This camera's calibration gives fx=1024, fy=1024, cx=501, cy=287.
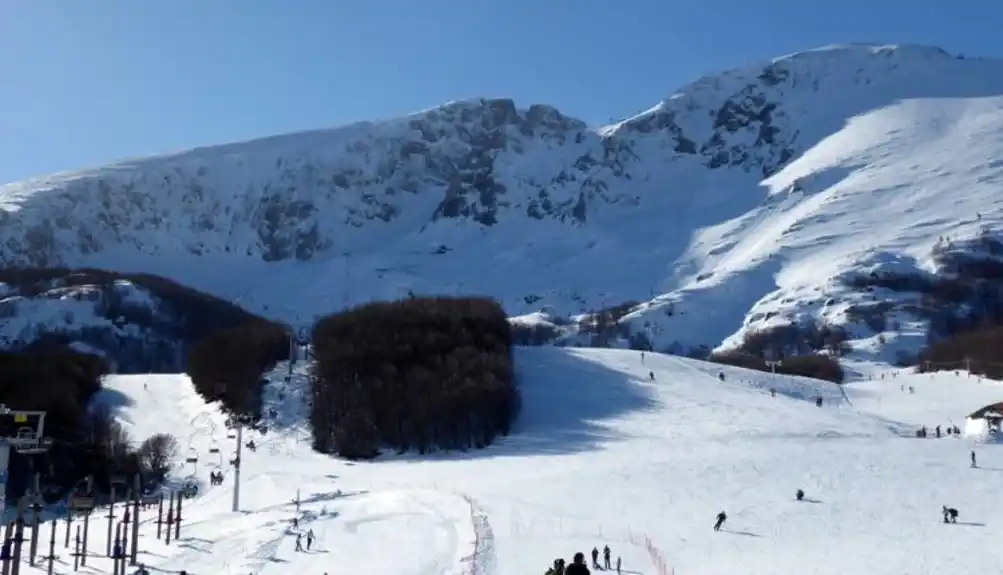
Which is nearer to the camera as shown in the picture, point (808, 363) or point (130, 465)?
point (130, 465)

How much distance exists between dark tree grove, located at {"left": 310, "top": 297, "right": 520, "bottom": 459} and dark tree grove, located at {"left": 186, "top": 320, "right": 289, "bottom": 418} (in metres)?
5.93

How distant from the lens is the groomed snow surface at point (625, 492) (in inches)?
1617

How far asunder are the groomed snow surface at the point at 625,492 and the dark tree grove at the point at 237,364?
1846mm

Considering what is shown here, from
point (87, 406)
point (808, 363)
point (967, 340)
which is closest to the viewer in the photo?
point (87, 406)

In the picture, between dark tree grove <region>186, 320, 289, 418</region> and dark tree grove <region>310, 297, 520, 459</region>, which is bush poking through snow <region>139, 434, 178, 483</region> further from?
dark tree grove <region>310, 297, 520, 459</region>

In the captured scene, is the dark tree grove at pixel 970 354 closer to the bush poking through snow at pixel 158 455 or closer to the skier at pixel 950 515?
the skier at pixel 950 515

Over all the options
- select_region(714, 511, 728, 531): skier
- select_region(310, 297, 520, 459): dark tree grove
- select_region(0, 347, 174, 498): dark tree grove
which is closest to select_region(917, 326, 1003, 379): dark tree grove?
select_region(310, 297, 520, 459): dark tree grove

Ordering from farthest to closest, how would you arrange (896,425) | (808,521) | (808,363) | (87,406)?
(808,363) < (87,406) < (896,425) < (808,521)

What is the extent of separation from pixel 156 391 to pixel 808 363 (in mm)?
97750

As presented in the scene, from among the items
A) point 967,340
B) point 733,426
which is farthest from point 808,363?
point 733,426

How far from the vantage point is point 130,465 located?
84500mm

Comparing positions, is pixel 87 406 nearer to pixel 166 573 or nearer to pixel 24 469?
pixel 24 469

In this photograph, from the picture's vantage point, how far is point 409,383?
9100 centimetres

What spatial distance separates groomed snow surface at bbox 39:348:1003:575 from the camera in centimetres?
4106
